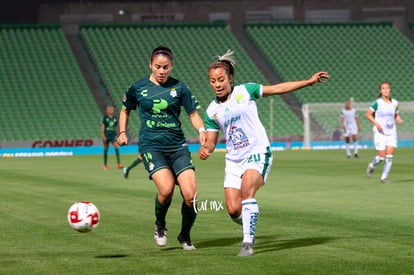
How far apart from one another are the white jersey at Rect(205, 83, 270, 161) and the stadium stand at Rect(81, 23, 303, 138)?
39.7 metres

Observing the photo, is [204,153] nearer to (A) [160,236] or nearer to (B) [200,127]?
(B) [200,127]

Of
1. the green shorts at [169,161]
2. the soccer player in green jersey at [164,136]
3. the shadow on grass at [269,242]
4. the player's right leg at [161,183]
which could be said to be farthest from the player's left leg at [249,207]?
the player's right leg at [161,183]

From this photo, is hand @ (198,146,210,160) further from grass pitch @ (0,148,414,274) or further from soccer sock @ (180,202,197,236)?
grass pitch @ (0,148,414,274)

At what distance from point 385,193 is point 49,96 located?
34094mm

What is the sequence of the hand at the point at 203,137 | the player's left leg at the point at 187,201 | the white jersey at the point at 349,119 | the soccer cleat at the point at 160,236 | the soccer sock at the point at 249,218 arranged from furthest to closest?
the white jersey at the point at 349,119 < the soccer cleat at the point at 160,236 < the player's left leg at the point at 187,201 < the hand at the point at 203,137 < the soccer sock at the point at 249,218

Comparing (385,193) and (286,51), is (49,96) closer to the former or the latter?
(286,51)

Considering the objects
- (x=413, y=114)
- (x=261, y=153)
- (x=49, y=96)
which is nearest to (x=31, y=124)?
(x=49, y=96)

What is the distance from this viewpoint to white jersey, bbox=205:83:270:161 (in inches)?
397

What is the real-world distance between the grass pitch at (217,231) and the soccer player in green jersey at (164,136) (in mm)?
438

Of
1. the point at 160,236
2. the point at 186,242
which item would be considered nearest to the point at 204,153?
the point at 186,242

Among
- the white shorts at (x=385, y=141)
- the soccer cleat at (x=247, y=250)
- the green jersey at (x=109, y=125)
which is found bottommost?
the soccer cleat at (x=247, y=250)

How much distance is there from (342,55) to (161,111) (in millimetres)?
48552

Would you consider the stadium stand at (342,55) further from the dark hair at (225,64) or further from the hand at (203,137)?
the dark hair at (225,64)

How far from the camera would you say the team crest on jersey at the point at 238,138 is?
33.2ft
